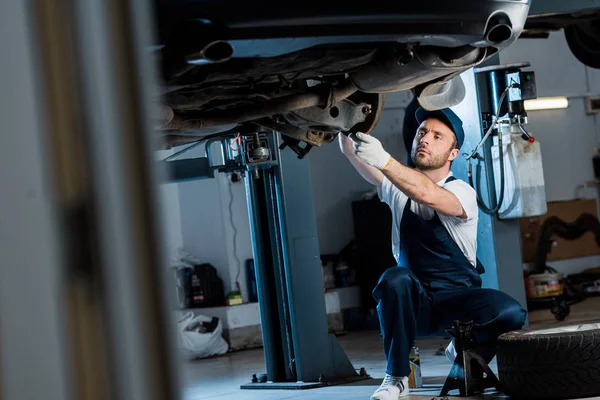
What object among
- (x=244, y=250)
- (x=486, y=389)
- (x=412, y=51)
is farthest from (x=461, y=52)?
(x=244, y=250)

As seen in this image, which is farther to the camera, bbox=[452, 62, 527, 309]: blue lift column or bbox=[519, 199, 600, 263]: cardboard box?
bbox=[519, 199, 600, 263]: cardboard box

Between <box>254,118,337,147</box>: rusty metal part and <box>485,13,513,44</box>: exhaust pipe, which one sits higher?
<box>485,13,513,44</box>: exhaust pipe

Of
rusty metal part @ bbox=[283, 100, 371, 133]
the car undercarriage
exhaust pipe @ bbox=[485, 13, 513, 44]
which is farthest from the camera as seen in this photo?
rusty metal part @ bbox=[283, 100, 371, 133]

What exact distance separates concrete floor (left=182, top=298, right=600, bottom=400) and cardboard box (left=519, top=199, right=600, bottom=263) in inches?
35.6

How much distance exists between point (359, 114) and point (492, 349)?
124cm

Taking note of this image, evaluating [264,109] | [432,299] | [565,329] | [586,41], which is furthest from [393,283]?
Answer: [586,41]

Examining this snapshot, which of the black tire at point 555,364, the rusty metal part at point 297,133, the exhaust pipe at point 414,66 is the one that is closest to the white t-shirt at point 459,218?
the black tire at point 555,364

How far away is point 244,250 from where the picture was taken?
741cm

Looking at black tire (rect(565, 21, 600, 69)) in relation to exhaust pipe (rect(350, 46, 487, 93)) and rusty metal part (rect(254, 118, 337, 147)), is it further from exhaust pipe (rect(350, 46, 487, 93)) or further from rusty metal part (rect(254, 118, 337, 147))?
exhaust pipe (rect(350, 46, 487, 93))

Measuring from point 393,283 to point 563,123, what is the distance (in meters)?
6.44

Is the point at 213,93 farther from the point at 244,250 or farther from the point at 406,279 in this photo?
the point at 244,250

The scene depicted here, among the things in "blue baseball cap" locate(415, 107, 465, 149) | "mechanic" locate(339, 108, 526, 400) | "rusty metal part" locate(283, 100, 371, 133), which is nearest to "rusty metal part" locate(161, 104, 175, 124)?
"rusty metal part" locate(283, 100, 371, 133)

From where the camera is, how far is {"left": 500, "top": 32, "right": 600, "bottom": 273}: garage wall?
9031 millimetres

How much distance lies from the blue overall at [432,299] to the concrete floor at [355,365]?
23 centimetres
